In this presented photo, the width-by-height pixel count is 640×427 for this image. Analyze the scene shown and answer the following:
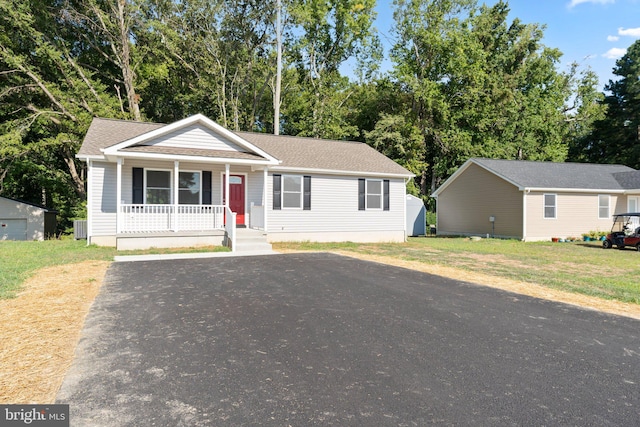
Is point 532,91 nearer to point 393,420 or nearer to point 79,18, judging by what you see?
point 79,18

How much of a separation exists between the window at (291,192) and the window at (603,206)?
1783 centimetres

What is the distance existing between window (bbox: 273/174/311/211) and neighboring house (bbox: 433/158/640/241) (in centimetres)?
1187

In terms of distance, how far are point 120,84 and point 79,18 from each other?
506cm

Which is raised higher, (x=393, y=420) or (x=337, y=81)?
(x=337, y=81)

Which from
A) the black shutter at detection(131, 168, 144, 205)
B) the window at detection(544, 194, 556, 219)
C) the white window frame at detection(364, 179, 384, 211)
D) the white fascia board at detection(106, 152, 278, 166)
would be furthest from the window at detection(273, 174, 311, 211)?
the window at detection(544, 194, 556, 219)

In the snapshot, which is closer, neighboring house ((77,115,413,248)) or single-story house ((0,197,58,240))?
neighboring house ((77,115,413,248))

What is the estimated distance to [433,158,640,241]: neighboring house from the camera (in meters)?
21.6

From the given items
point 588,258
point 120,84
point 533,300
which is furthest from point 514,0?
point 533,300

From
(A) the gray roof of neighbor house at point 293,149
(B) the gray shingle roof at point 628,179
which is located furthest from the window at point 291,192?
(B) the gray shingle roof at point 628,179

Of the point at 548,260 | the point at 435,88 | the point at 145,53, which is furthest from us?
the point at 435,88

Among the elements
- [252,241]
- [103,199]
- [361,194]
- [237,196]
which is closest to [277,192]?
[237,196]

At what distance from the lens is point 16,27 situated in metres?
24.1

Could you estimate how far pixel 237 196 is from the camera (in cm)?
1648

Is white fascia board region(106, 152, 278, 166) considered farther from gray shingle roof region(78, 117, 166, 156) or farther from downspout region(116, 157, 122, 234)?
gray shingle roof region(78, 117, 166, 156)
